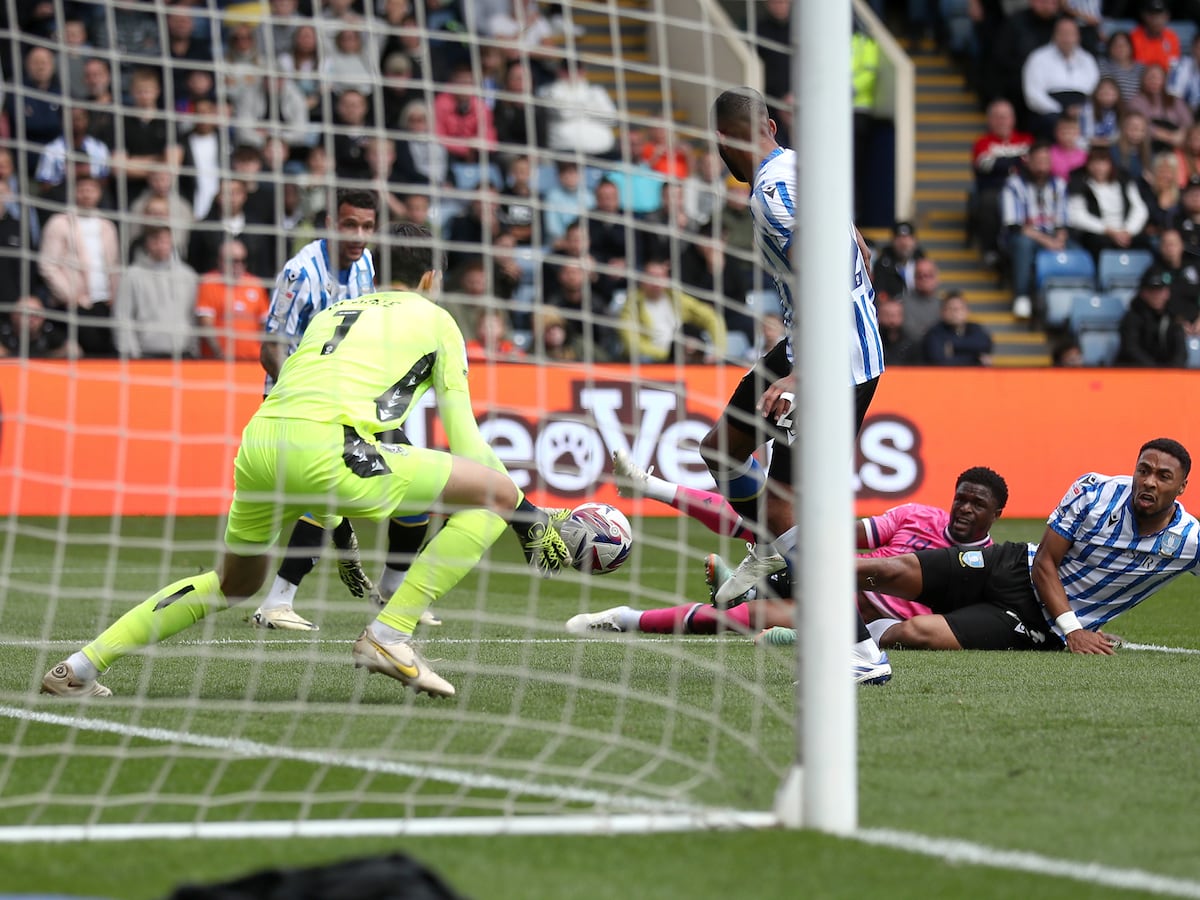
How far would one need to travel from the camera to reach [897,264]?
55.1 ft

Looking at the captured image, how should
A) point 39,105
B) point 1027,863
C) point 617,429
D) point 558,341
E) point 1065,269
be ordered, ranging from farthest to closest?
point 1065,269, point 39,105, point 558,341, point 617,429, point 1027,863

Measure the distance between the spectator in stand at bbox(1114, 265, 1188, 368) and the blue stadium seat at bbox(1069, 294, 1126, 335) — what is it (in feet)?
1.98

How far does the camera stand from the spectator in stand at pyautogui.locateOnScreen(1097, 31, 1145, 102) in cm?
Answer: 2003

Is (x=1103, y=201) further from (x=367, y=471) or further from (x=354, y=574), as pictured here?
(x=367, y=471)

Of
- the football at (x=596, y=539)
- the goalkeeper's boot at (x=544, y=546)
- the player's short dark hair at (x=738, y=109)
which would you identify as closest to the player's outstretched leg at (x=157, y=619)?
the goalkeeper's boot at (x=544, y=546)

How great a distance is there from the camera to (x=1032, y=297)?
60.7 feet

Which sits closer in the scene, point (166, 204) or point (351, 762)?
point (351, 762)

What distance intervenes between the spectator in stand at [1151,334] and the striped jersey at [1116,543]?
8.97m

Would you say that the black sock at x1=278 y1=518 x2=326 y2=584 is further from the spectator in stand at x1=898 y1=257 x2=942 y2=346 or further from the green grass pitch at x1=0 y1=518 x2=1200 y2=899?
the spectator in stand at x1=898 y1=257 x2=942 y2=346

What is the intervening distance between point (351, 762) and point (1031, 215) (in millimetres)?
14991

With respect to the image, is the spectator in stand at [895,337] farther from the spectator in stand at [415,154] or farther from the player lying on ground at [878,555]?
the player lying on ground at [878,555]

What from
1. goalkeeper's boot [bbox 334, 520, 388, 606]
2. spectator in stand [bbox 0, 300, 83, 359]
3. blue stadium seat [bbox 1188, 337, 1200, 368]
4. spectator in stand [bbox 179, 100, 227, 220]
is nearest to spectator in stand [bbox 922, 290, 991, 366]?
blue stadium seat [bbox 1188, 337, 1200, 368]

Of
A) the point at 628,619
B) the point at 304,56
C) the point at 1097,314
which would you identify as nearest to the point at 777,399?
the point at 628,619

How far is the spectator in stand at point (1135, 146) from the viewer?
19.1 metres
